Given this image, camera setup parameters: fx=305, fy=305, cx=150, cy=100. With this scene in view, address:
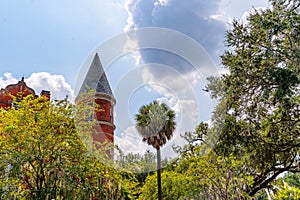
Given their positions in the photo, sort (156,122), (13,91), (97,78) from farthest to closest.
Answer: (97,78) → (13,91) → (156,122)

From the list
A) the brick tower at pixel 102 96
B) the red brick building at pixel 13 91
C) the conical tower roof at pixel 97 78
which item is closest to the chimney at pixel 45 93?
the red brick building at pixel 13 91

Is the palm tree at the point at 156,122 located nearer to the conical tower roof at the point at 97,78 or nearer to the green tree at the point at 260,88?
the conical tower roof at the point at 97,78

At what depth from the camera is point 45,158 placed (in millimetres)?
10250

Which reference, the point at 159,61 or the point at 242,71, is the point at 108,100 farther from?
the point at 242,71

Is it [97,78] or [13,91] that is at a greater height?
[97,78]

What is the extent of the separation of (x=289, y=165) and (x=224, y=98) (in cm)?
536

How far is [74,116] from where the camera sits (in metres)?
11.8

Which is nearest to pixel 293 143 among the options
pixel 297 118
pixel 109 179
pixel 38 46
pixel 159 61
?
pixel 297 118

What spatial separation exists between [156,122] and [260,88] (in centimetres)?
1067

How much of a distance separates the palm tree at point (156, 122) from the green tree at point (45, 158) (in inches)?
257

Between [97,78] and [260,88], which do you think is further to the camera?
[97,78]

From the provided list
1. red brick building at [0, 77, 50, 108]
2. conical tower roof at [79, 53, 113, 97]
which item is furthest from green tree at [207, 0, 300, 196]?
red brick building at [0, 77, 50, 108]

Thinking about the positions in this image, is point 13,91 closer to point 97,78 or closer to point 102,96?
point 97,78

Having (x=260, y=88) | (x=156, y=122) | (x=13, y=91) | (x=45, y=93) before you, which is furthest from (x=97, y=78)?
(x=260, y=88)
